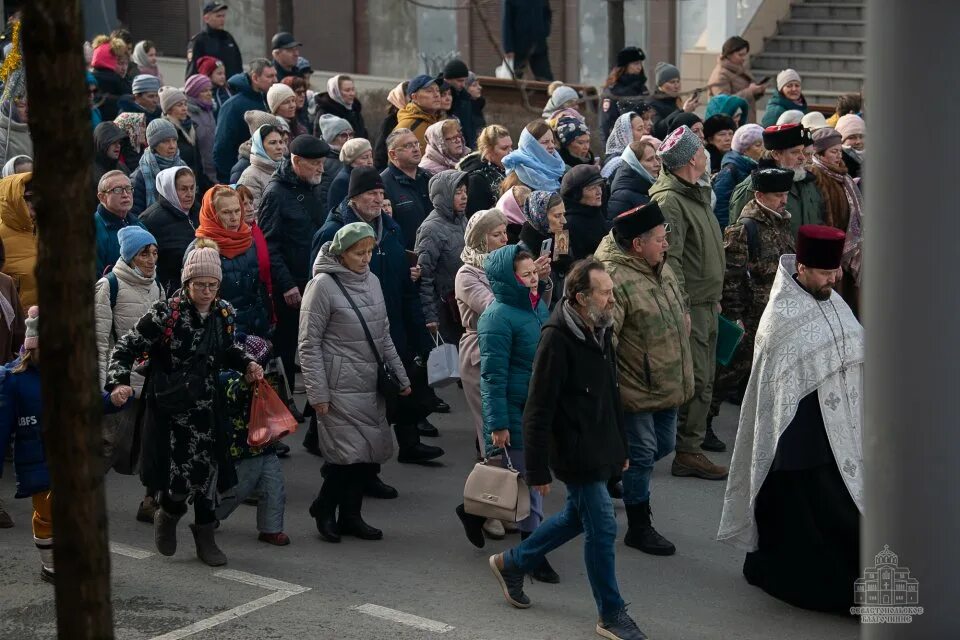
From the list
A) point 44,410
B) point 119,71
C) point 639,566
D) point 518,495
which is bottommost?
point 639,566

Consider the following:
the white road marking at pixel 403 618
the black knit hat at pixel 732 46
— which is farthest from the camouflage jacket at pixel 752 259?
the black knit hat at pixel 732 46

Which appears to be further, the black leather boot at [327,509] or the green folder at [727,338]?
the green folder at [727,338]

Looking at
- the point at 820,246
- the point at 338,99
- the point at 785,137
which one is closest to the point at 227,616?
the point at 820,246

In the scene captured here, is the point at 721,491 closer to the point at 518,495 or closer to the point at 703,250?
the point at 703,250

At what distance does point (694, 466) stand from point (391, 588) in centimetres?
280

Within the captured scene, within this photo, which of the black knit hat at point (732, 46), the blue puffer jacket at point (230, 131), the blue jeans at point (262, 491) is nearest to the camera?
the blue jeans at point (262, 491)

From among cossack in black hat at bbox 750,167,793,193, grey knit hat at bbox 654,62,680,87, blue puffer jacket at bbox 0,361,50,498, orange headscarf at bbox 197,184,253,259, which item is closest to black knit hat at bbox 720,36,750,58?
grey knit hat at bbox 654,62,680,87

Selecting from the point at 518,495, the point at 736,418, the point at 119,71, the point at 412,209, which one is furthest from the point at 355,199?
the point at 119,71

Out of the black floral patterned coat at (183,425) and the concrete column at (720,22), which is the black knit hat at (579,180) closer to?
the black floral patterned coat at (183,425)

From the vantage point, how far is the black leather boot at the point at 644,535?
324 inches

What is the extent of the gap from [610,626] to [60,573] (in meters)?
3.57

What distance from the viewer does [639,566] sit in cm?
803

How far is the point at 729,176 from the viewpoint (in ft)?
38.9

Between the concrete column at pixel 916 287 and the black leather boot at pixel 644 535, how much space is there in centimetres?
570
